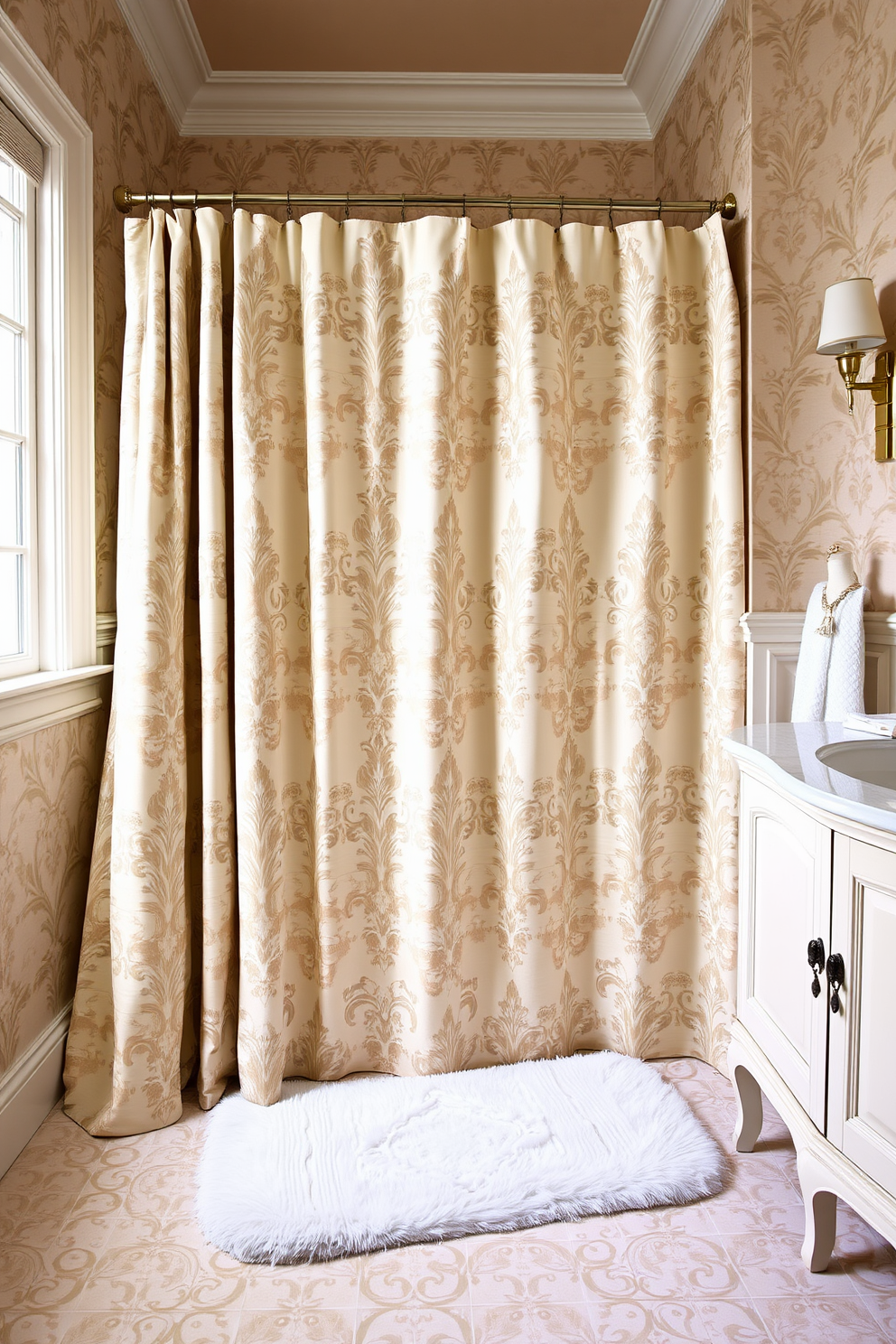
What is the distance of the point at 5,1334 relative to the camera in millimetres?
1330

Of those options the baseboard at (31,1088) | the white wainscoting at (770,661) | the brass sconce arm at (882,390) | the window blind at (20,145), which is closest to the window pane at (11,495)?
the window blind at (20,145)

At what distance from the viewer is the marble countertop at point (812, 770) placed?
110 centimetres

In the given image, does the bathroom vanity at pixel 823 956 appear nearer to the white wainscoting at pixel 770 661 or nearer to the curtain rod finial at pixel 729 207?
the white wainscoting at pixel 770 661

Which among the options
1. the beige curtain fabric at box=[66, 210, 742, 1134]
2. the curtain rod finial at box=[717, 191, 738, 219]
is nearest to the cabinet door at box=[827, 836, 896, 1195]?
the beige curtain fabric at box=[66, 210, 742, 1134]

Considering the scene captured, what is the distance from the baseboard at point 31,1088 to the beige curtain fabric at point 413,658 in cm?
4

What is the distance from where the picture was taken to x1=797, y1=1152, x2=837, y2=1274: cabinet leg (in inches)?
54.1

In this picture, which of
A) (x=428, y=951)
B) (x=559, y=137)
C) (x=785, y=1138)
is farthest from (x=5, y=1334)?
(x=559, y=137)

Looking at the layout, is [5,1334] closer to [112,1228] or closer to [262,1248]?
[112,1228]

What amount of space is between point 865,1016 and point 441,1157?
3.03 feet

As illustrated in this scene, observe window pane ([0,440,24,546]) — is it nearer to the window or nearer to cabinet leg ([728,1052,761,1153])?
the window

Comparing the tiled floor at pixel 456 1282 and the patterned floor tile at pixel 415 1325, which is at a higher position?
the tiled floor at pixel 456 1282

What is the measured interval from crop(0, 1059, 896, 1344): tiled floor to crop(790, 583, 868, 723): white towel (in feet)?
2.98

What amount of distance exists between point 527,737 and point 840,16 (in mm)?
1665

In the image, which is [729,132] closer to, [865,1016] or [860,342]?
[860,342]
